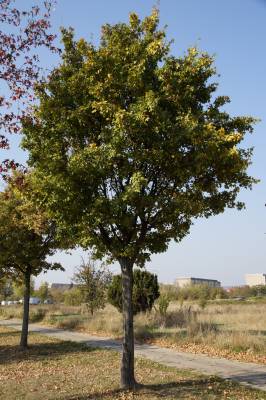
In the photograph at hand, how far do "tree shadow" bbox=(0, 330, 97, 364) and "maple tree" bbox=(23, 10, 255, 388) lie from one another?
7143 mm

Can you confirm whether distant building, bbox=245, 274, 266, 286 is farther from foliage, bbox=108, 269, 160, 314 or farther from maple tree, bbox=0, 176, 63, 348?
maple tree, bbox=0, 176, 63, 348

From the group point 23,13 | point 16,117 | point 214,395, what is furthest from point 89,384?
point 23,13

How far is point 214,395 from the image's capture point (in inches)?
354

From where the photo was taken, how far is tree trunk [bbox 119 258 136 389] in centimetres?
966

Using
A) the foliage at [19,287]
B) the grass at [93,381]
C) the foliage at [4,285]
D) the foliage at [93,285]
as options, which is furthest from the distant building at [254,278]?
the grass at [93,381]

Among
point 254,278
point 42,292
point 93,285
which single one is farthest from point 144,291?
point 254,278

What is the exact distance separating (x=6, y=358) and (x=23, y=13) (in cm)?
1205

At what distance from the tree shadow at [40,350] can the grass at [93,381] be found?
0.13 feet

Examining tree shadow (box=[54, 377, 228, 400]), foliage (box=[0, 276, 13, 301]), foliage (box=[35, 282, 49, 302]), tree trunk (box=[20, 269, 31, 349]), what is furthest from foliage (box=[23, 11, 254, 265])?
foliage (box=[35, 282, 49, 302])

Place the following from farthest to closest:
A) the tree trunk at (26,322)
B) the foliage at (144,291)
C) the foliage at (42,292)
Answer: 1. the foliage at (42,292)
2. the foliage at (144,291)
3. the tree trunk at (26,322)

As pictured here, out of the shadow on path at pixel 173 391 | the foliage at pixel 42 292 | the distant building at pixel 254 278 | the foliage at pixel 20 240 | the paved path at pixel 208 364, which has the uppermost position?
the distant building at pixel 254 278

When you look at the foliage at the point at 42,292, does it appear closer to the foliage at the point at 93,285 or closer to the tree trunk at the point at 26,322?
the foliage at the point at 93,285

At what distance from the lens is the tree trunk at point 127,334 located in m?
9.66

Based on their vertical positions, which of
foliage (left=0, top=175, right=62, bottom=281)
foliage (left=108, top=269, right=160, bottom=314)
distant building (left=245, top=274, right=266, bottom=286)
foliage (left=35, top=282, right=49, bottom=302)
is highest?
distant building (left=245, top=274, right=266, bottom=286)
